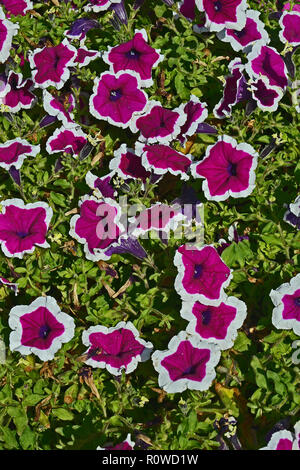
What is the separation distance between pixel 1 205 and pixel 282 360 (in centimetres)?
130

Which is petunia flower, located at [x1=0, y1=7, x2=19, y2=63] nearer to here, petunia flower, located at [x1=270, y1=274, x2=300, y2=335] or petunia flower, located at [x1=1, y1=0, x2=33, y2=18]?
petunia flower, located at [x1=1, y1=0, x2=33, y2=18]

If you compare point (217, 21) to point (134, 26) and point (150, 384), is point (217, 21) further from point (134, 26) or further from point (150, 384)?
point (150, 384)

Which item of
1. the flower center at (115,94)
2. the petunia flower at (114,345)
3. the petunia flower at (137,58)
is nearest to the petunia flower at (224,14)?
the petunia flower at (137,58)

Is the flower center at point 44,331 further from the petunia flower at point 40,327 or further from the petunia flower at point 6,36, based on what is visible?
the petunia flower at point 6,36

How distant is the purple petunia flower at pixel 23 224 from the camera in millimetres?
2410

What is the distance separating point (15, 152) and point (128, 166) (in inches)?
19.7

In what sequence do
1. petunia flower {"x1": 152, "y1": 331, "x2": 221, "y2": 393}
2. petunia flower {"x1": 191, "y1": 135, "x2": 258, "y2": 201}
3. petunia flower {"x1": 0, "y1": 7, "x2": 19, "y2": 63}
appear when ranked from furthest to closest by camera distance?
1. petunia flower {"x1": 0, "y1": 7, "x2": 19, "y2": 63}
2. petunia flower {"x1": 191, "y1": 135, "x2": 258, "y2": 201}
3. petunia flower {"x1": 152, "y1": 331, "x2": 221, "y2": 393}

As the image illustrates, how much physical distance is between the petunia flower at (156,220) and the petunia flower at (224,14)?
95 centimetres

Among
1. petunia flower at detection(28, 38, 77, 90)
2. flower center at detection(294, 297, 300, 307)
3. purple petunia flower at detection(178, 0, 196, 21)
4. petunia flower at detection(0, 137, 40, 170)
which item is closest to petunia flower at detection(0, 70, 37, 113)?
petunia flower at detection(28, 38, 77, 90)

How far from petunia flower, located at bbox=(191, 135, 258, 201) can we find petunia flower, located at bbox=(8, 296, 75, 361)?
78cm

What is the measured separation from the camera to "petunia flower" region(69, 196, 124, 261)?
7.79ft

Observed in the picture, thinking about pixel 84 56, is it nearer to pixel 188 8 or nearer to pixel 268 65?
pixel 188 8

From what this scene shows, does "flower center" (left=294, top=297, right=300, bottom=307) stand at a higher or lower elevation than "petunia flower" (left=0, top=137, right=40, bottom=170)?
lower
